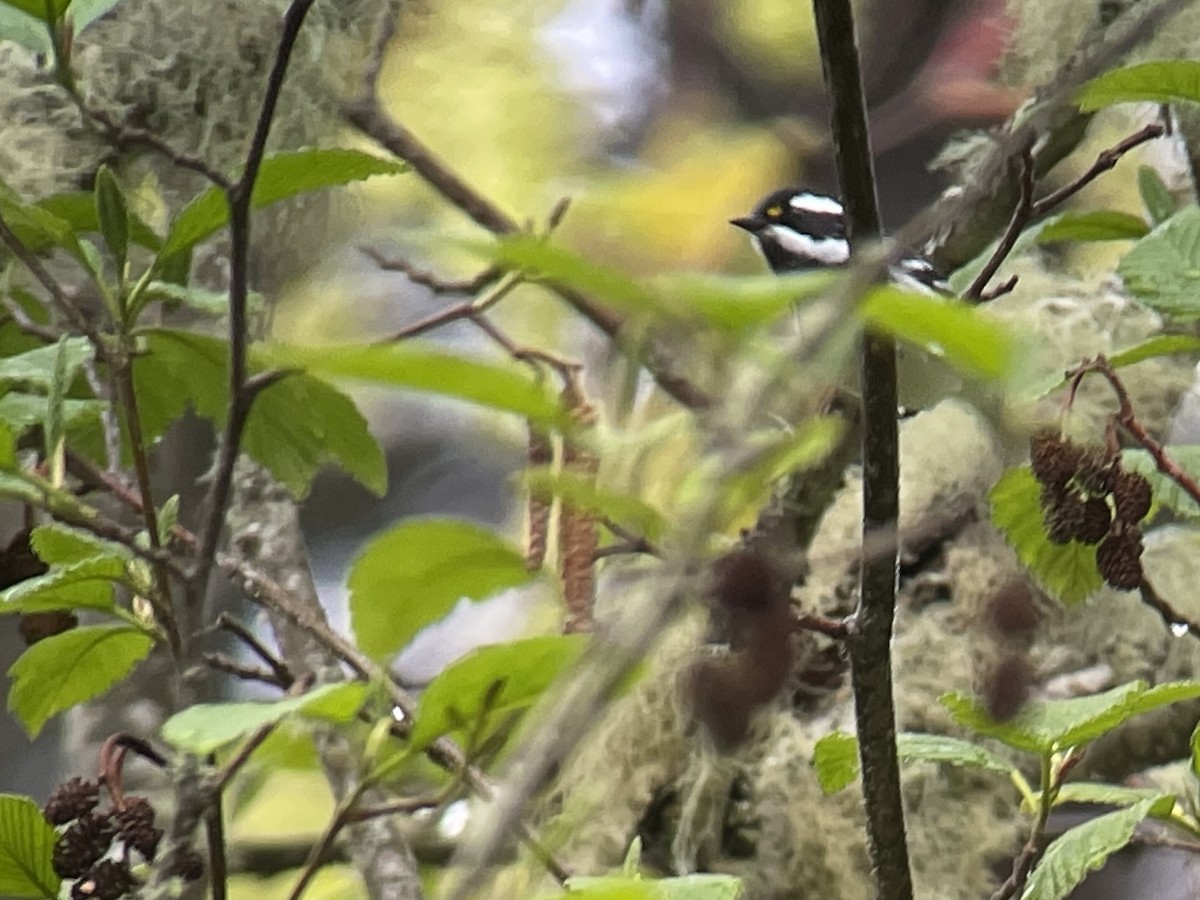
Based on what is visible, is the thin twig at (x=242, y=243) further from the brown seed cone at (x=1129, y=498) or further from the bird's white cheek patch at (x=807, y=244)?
the bird's white cheek patch at (x=807, y=244)

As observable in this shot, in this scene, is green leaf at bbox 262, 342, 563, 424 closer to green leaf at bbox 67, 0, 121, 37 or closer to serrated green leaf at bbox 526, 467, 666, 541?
serrated green leaf at bbox 526, 467, 666, 541

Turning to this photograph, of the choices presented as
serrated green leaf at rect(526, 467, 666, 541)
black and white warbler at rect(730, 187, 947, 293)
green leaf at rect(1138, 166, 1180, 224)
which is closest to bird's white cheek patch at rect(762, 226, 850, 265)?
black and white warbler at rect(730, 187, 947, 293)

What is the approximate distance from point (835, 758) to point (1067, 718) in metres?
0.09

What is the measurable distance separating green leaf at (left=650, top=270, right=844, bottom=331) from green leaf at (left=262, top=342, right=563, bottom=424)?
0.03 meters

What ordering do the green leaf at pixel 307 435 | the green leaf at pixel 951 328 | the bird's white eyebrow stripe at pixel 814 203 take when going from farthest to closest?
the bird's white eyebrow stripe at pixel 814 203 < the green leaf at pixel 307 435 < the green leaf at pixel 951 328

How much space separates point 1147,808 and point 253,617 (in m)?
1.16

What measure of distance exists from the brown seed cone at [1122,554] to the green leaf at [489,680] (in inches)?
10.3

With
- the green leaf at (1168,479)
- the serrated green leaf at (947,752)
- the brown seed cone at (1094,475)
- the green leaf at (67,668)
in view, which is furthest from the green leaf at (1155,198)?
the green leaf at (67,668)

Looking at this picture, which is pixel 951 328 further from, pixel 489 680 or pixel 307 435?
pixel 307 435

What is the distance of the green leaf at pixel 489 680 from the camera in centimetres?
43

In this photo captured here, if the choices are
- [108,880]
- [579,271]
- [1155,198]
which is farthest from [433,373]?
[1155,198]

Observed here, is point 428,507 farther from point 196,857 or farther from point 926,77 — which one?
point 196,857

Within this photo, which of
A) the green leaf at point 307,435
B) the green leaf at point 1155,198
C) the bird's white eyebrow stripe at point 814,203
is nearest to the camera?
the green leaf at point 307,435

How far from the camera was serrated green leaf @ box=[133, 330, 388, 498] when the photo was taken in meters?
0.69
